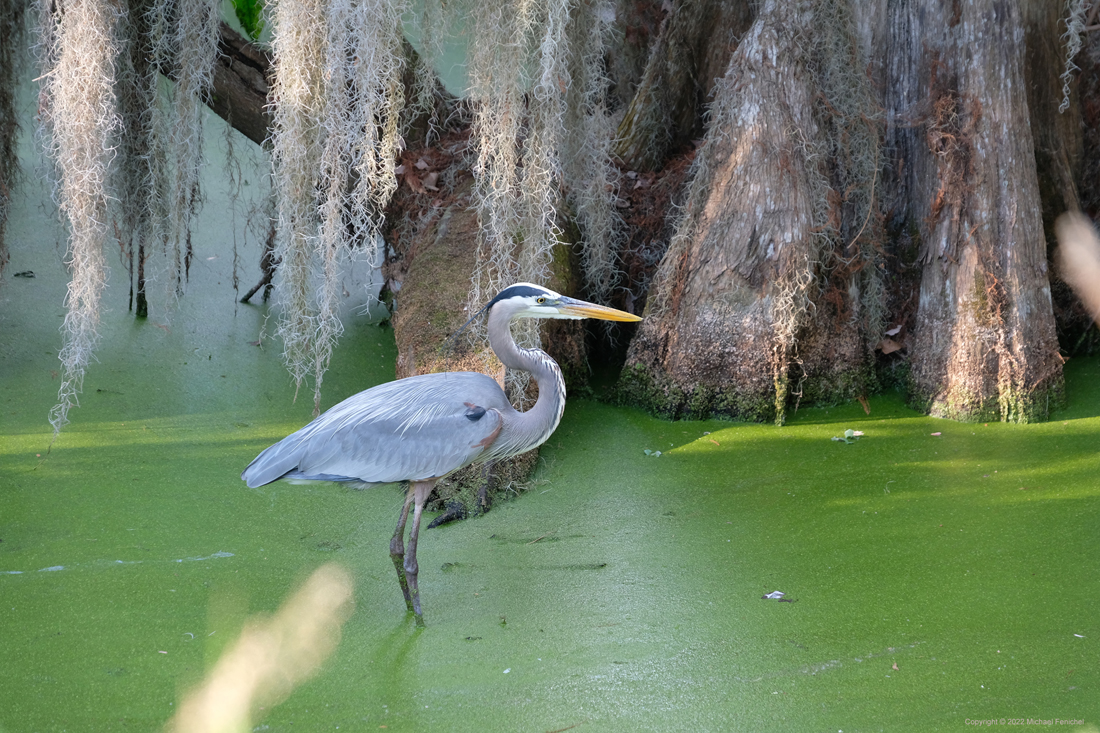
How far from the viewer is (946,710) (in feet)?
7.94


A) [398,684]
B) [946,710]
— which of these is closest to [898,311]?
[946,710]

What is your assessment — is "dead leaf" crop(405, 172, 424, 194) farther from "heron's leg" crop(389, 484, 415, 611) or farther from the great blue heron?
"heron's leg" crop(389, 484, 415, 611)

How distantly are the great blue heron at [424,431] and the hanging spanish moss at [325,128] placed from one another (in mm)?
624

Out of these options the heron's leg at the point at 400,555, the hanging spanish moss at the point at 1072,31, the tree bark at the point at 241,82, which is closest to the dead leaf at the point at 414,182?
the tree bark at the point at 241,82

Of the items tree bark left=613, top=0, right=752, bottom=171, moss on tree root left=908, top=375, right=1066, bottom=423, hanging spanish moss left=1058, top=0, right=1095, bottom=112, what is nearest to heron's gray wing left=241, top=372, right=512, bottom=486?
moss on tree root left=908, top=375, right=1066, bottom=423

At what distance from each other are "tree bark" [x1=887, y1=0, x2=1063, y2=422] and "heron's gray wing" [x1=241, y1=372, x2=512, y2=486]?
7.47 ft

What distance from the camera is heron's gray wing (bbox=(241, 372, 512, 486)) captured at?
10.1ft

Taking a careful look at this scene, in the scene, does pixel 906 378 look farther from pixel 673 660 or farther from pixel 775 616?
pixel 673 660

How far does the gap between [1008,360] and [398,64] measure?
2.92 m

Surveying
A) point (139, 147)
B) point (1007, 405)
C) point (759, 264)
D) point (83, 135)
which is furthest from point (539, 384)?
point (139, 147)

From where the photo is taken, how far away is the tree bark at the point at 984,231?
418cm

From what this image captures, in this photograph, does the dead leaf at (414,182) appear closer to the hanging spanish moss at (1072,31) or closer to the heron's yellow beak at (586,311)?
the heron's yellow beak at (586,311)

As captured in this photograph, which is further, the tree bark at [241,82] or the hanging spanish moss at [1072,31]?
the tree bark at [241,82]

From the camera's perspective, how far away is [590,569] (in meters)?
3.24
